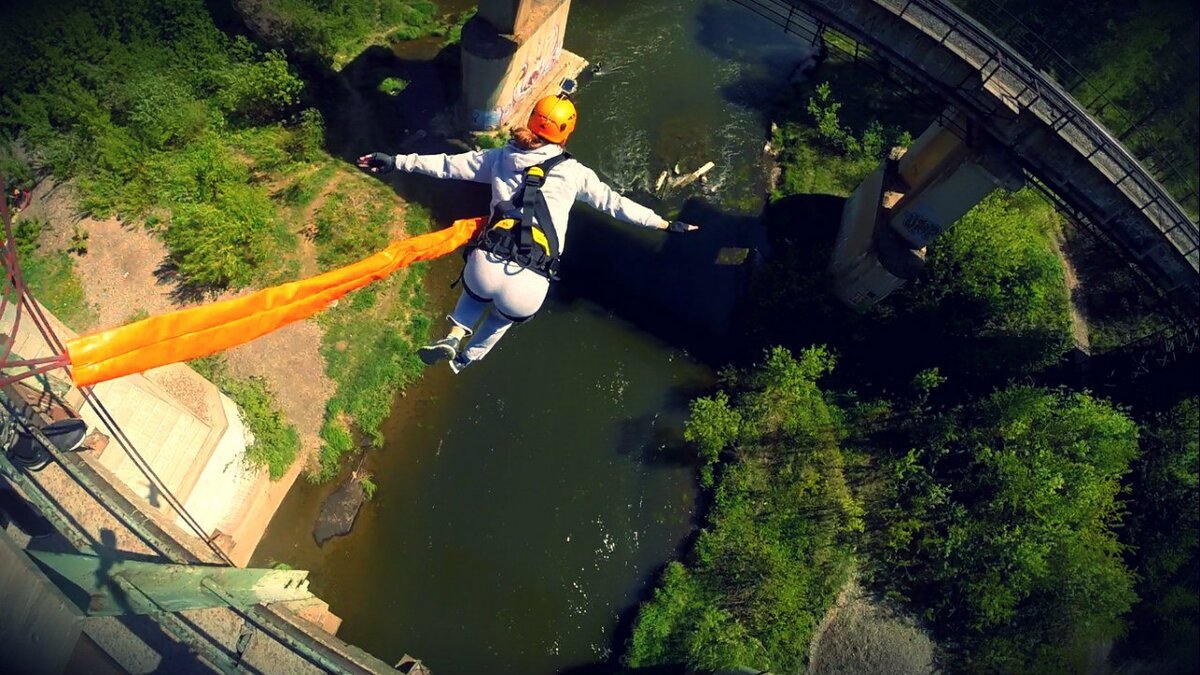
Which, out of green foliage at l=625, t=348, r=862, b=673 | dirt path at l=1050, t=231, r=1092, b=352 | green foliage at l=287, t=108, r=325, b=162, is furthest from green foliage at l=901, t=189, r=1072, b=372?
green foliage at l=287, t=108, r=325, b=162

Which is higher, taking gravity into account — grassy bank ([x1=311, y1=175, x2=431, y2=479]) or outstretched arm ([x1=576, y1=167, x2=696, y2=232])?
outstretched arm ([x1=576, y1=167, x2=696, y2=232])

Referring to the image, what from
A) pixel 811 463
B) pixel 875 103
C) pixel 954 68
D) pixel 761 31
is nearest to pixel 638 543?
pixel 811 463

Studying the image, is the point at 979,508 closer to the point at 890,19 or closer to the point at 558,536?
the point at 558,536

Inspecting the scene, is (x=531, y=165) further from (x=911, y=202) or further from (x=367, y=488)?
(x=911, y=202)

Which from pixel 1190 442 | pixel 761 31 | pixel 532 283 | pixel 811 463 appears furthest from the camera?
pixel 761 31

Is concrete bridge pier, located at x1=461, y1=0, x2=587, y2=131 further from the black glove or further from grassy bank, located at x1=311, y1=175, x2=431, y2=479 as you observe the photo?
the black glove
